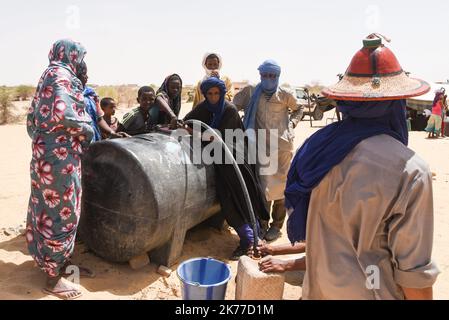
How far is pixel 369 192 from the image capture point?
1.47 m

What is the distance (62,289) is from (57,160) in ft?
3.55

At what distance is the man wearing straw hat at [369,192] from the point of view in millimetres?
1442

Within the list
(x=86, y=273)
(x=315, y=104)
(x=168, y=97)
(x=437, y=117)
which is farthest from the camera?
(x=315, y=104)

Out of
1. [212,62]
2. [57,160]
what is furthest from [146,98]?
[57,160]

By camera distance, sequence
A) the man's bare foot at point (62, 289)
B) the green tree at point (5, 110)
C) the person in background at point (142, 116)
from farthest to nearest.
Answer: the green tree at point (5, 110), the person in background at point (142, 116), the man's bare foot at point (62, 289)

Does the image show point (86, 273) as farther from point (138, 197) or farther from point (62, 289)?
point (138, 197)

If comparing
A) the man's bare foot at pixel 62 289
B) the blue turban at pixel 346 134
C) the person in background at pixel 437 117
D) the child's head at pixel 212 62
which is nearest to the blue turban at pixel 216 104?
the child's head at pixel 212 62

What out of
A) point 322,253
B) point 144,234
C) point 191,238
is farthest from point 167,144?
point 322,253

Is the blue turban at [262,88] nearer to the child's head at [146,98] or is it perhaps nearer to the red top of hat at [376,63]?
the child's head at [146,98]

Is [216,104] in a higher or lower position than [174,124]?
higher

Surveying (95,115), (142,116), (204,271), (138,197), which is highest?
(95,115)

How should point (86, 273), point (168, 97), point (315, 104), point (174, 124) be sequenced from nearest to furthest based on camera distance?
point (86, 273) < point (174, 124) < point (168, 97) < point (315, 104)

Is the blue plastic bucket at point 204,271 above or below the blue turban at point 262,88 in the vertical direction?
below

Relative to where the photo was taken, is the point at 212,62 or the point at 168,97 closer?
the point at 168,97
